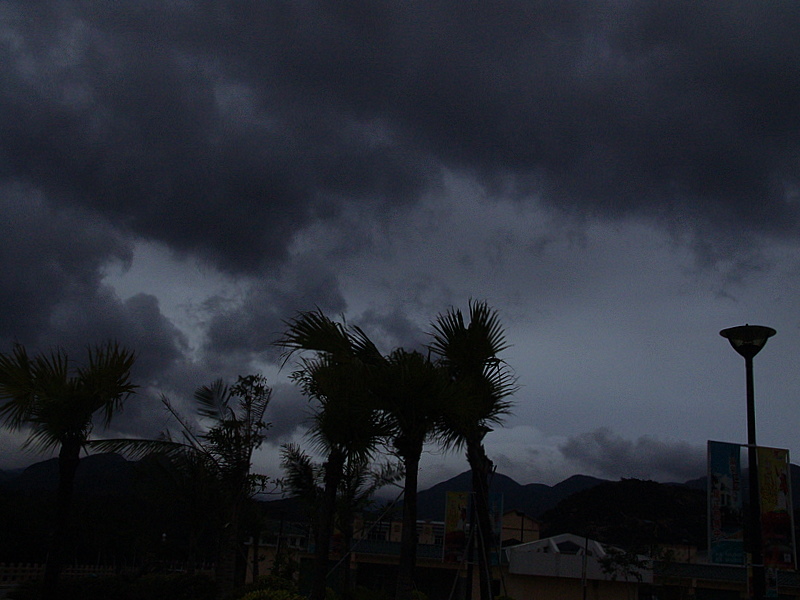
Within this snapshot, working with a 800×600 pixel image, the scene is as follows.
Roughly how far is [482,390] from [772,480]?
16.2 ft

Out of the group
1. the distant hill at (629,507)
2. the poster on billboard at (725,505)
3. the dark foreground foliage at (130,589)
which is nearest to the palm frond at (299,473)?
the dark foreground foliage at (130,589)

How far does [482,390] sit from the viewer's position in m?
13.3

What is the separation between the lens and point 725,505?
11078 mm

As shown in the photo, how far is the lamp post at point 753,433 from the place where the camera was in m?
11.0

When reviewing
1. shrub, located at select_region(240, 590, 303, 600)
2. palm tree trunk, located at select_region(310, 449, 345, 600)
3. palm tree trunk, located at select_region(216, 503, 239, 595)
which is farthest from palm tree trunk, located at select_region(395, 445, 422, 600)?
palm tree trunk, located at select_region(216, 503, 239, 595)

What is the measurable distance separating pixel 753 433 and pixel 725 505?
54.9 inches

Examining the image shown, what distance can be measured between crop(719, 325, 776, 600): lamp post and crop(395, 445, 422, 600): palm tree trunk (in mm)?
5142

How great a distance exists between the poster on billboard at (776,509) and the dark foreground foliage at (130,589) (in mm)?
16157

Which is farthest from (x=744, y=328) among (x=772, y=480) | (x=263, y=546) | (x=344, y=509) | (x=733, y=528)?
(x=263, y=546)

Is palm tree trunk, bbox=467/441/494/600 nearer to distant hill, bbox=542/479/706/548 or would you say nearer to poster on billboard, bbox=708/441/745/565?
poster on billboard, bbox=708/441/745/565

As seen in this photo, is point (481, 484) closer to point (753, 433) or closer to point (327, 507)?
point (327, 507)

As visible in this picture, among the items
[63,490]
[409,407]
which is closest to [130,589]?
[63,490]

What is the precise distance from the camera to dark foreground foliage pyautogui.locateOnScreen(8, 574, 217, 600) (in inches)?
821

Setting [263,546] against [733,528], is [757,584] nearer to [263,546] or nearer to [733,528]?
[733,528]
